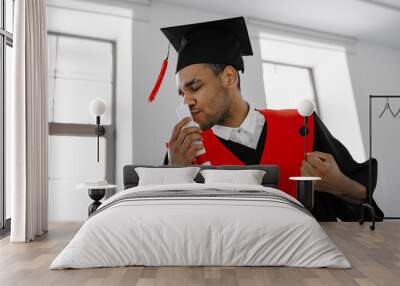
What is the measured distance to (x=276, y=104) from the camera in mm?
6207

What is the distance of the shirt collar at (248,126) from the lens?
6.00m

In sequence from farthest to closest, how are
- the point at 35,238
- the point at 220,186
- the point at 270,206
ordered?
the point at 35,238 < the point at 220,186 < the point at 270,206

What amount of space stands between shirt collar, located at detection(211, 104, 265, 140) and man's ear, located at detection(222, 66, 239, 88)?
376mm

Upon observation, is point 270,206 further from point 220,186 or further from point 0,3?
point 0,3

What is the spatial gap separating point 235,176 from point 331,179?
1.37 m

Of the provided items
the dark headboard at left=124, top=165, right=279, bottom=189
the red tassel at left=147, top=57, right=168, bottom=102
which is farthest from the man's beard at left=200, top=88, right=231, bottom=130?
the red tassel at left=147, top=57, right=168, bottom=102

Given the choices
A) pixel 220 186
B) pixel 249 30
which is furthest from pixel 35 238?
pixel 249 30

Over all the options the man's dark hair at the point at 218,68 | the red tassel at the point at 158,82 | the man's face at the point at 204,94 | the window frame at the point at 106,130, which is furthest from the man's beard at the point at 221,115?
the window frame at the point at 106,130

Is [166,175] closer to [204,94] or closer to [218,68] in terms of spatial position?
[204,94]

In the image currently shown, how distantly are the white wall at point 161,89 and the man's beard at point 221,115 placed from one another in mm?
275

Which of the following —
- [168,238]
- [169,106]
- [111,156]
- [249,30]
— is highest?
[249,30]

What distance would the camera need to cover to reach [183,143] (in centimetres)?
610

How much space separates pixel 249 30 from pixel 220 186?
2.57 meters

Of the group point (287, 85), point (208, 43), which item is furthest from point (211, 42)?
point (287, 85)
